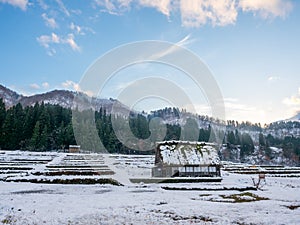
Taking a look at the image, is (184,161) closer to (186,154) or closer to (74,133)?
(186,154)

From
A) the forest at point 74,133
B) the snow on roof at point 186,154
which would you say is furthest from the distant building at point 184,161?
→ the forest at point 74,133

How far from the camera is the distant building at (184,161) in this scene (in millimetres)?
40938

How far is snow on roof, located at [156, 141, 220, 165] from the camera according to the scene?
136ft

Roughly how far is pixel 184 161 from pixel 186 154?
1.63m

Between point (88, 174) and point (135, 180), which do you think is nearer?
point (135, 180)

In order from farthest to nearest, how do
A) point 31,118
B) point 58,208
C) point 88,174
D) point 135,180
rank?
point 31,118 < point 88,174 < point 135,180 < point 58,208

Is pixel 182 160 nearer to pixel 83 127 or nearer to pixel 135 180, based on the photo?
pixel 135 180

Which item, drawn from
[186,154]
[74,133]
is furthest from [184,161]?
[74,133]

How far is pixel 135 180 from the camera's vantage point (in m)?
33.9

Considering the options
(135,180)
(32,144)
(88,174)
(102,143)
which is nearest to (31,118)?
(32,144)

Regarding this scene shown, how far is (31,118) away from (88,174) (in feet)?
244

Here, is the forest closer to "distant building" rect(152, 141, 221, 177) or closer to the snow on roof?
"distant building" rect(152, 141, 221, 177)

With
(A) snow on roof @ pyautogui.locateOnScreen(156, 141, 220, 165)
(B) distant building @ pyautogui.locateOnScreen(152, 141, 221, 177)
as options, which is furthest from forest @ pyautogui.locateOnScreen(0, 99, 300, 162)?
(A) snow on roof @ pyautogui.locateOnScreen(156, 141, 220, 165)

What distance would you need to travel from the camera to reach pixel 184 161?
41.5 meters
